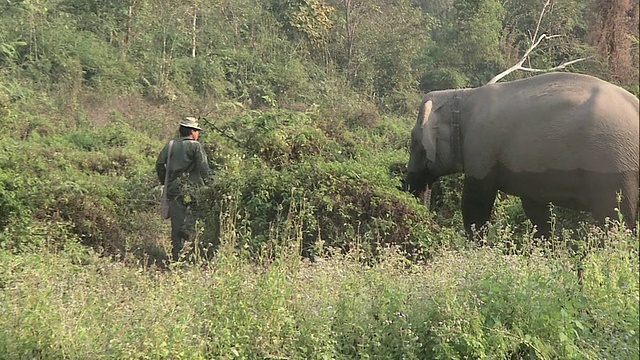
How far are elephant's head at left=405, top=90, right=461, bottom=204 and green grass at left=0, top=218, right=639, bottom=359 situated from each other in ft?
11.5

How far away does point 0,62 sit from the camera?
665 inches

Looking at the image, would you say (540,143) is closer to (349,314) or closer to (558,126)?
(558,126)

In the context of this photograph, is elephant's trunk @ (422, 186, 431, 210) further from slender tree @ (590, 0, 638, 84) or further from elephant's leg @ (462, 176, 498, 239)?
slender tree @ (590, 0, 638, 84)

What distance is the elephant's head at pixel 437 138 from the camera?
8.26m

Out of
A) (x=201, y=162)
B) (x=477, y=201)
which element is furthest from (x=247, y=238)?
(x=477, y=201)

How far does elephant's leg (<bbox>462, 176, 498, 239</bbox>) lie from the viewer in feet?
25.5

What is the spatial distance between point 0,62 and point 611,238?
15.7 metres

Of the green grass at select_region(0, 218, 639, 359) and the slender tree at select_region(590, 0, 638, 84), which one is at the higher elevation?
the slender tree at select_region(590, 0, 638, 84)

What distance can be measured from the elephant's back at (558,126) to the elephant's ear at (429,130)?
2.19ft

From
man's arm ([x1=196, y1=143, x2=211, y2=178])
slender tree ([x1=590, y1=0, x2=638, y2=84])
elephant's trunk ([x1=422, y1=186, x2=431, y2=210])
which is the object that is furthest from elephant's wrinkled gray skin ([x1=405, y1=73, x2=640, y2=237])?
man's arm ([x1=196, y1=143, x2=211, y2=178])

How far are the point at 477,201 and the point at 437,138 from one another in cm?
95

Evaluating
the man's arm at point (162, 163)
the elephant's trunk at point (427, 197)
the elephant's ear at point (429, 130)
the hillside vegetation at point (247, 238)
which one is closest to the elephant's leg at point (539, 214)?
the hillside vegetation at point (247, 238)

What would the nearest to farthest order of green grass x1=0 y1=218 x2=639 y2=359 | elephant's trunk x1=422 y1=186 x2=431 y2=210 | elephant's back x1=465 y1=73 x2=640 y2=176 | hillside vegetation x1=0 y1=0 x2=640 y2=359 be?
green grass x1=0 y1=218 x2=639 y2=359, hillside vegetation x1=0 y1=0 x2=640 y2=359, elephant's back x1=465 y1=73 x2=640 y2=176, elephant's trunk x1=422 y1=186 x2=431 y2=210

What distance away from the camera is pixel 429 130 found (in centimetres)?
842
